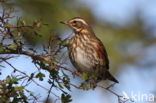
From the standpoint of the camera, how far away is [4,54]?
206 inches

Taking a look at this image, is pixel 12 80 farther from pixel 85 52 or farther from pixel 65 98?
pixel 85 52

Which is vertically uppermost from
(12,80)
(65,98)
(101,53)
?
(12,80)

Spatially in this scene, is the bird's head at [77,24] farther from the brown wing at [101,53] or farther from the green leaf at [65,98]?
the green leaf at [65,98]

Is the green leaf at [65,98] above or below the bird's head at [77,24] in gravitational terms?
below

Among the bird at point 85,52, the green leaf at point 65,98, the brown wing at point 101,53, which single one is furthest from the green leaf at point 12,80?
the brown wing at point 101,53

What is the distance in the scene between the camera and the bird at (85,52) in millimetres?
7742

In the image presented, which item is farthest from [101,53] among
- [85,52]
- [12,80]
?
[12,80]

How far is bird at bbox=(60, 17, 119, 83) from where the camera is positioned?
7.74m

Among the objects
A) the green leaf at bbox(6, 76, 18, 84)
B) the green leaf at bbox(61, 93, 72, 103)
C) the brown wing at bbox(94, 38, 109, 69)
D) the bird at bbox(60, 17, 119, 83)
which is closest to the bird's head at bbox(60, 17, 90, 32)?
the bird at bbox(60, 17, 119, 83)

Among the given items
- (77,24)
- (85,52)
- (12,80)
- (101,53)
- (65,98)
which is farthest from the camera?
(77,24)

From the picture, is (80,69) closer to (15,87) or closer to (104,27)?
(15,87)

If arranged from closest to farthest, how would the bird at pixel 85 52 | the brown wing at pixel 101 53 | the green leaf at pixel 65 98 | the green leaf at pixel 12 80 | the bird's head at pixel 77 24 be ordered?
1. the green leaf at pixel 12 80
2. the green leaf at pixel 65 98
3. the bird at pixel 85 52
4. the brown wing at pixel 101 53
5. the bird's head at pixel 77 24

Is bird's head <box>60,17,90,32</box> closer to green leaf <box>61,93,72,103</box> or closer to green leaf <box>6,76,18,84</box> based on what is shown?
green leaf <box>61,93,72,103</box>

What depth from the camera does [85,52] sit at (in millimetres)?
7848
